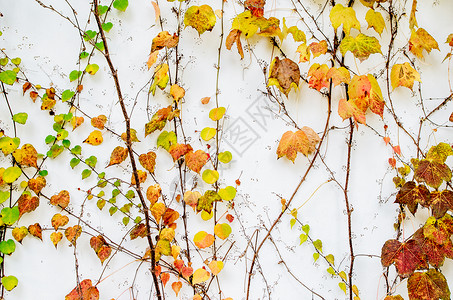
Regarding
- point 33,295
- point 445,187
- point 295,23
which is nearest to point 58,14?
point 295,23

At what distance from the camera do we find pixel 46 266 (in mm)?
1212

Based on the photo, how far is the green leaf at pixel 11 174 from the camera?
3.83 feet

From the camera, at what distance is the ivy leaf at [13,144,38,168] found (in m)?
1.17

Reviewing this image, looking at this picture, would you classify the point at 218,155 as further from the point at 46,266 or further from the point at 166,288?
the point at 46,266

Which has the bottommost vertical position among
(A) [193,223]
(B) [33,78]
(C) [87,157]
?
(A) [193,223]

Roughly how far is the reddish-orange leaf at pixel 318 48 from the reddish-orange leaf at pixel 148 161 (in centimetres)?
72

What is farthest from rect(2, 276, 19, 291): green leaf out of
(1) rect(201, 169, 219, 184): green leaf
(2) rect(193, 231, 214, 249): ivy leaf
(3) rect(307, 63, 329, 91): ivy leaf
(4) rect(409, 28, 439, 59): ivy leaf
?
(4) rect(409, 28, 439, 59): ivy leaf

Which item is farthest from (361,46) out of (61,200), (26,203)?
(26,203)

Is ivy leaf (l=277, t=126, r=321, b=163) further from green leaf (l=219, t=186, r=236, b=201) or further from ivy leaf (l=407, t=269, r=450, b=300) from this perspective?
ivy leaf (l=407, t=269, r=450, b=300)

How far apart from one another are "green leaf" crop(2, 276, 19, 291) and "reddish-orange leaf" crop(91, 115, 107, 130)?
623 mm

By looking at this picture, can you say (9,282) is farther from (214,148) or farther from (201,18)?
(201,18)

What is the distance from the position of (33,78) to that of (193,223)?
82 cm

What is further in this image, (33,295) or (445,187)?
(445,187)

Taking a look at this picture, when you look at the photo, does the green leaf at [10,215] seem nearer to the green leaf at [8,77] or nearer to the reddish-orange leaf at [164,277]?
the green leaf at [8,77]
